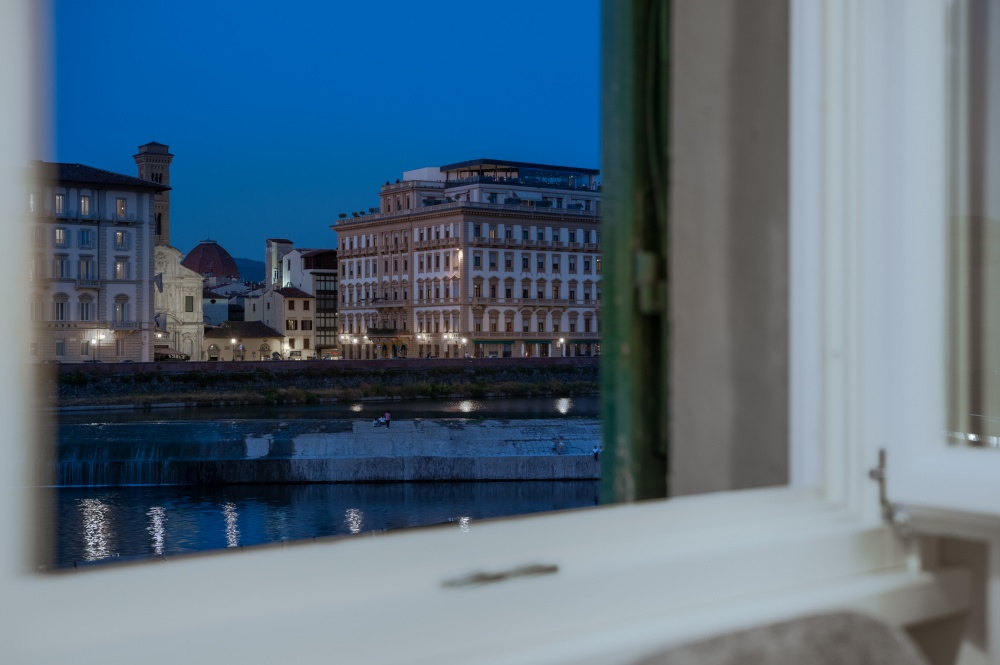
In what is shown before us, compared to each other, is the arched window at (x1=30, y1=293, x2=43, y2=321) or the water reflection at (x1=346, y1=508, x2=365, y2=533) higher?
the arched window at (x1=30, y1=293, x2=43, y2=321)

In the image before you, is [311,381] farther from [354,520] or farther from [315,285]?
[315,285]

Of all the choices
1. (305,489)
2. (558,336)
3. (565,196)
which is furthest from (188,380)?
(565,196)

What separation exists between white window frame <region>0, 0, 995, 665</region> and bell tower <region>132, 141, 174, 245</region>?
55.9m

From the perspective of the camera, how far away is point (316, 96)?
52.1m

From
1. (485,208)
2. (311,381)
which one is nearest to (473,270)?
(485,208)

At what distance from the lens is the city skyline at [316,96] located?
142 feet

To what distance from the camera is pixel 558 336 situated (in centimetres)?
3909

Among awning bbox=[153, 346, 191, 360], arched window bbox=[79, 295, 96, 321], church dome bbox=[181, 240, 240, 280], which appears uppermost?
church dome bbox=[181, 240, 240, 280]

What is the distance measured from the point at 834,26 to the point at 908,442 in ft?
1.20

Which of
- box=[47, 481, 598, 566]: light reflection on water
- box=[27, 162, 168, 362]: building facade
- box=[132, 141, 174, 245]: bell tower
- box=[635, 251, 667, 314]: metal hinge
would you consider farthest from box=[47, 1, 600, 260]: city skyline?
box=[635, 251, 667, 314]: metal hinge

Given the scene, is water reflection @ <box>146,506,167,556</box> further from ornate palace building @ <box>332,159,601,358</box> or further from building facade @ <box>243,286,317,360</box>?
building facade @ <box>243,286,317,360</box>

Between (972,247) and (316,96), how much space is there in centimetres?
5333

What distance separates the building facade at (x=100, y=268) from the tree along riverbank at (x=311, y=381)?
3.35 metres

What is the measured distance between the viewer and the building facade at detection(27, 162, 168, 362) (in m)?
27.7
